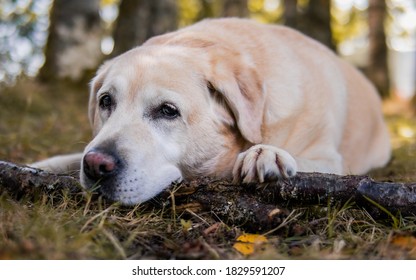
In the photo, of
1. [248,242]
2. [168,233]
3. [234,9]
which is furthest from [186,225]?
[234,9]

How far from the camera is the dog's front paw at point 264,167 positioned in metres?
2.56

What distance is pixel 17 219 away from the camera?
2242 millimetres

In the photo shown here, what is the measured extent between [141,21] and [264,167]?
19.9 ft

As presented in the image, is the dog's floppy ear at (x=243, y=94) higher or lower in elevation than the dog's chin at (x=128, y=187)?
higher

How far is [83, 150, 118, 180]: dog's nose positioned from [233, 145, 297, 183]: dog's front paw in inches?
26.4

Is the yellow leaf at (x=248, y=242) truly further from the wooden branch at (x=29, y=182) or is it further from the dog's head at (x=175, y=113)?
the wooden branch at (x=29, y=182)

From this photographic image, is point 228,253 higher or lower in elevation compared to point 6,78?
higher

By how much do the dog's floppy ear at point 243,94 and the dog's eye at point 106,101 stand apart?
646 mm

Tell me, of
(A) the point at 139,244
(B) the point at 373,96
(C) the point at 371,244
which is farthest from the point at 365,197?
(B) the point at 373,96

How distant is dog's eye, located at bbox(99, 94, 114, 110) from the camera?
10.3ft

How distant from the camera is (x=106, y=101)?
317cm

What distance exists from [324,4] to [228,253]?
8.68 m

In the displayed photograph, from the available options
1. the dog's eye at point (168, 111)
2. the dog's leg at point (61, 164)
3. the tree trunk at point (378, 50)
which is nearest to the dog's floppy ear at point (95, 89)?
the dog's leg at point (61, 164)
